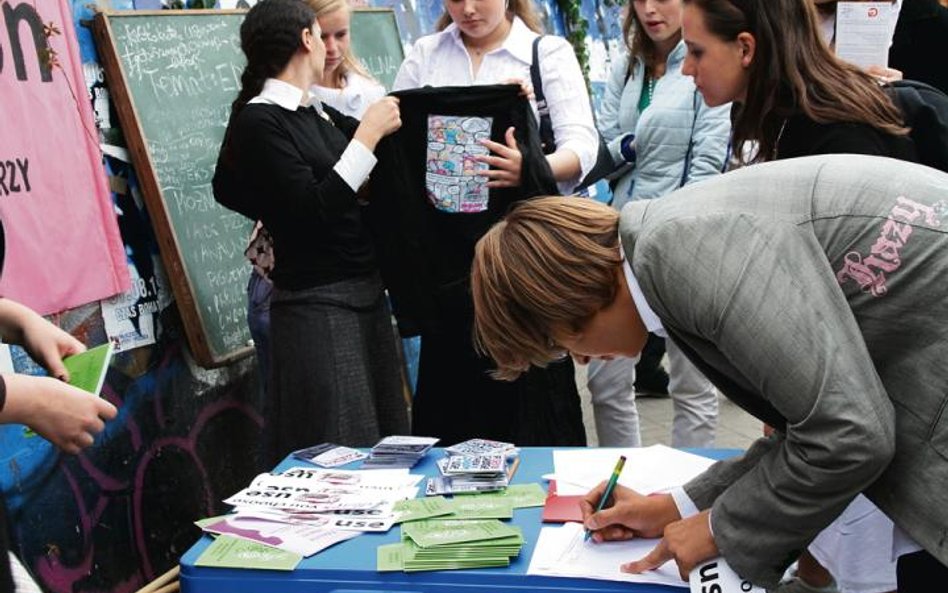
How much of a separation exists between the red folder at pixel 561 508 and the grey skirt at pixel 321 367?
1.31m

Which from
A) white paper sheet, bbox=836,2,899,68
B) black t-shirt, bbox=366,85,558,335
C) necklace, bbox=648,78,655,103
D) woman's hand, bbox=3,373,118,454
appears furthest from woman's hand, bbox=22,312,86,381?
necklace, bbox=648,78,655,103

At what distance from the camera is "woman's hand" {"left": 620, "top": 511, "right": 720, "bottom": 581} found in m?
1.68

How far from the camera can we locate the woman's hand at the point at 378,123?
3129mm

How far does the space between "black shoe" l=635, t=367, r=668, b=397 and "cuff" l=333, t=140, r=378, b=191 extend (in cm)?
310

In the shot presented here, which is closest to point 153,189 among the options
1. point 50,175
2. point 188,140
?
point 188,140

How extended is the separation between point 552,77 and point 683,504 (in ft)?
6.17

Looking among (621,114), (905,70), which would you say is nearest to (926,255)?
(905,70)

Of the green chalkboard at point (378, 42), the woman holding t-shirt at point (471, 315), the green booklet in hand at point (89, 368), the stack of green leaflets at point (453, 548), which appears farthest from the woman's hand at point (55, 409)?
the green chalkboard at point (378, 42)

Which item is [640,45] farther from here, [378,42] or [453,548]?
[453,548]

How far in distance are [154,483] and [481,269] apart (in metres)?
2.21

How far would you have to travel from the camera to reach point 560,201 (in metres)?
1.84

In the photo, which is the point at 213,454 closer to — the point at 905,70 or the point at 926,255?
the point at 905,70

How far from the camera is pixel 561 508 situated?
2.02 meters

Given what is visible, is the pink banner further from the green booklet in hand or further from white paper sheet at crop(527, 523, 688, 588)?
white paper sheet at crop(527, 523, 688, 588)
